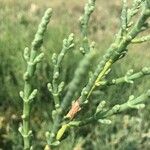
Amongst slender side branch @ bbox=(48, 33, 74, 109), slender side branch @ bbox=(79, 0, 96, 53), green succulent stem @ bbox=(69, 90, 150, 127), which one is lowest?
green succulent stem @ bbox=(69, 90, 150, 127)

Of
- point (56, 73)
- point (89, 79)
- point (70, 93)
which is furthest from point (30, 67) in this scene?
point (70, 93)

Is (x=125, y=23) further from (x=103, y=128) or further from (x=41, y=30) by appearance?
(x=103, y=128)

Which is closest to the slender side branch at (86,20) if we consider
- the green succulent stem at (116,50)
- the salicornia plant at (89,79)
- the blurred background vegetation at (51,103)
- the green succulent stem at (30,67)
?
the salicornia plant at (89,79)

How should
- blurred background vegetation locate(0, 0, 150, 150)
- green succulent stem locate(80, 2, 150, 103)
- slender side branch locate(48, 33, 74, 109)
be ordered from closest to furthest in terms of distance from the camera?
green succulent stem locate(80, 2, 150, 103) < slender side branch locate(48, 33, 74, 109) < blurred background vegetation locate(0, 0, 150, 150)

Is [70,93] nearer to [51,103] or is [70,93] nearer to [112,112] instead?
[112,112]

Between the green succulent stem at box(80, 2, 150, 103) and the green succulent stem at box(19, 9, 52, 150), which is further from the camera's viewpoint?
the green succulent stem at box(80, 2, 150, 103)

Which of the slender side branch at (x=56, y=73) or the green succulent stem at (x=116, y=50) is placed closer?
the green succulent stem at (x=116, y=50)

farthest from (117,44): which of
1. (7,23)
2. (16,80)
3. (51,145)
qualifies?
(7,23)

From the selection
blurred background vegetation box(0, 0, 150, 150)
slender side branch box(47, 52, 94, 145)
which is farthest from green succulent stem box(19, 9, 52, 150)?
blurred background vegetation box(0, 0, 150, 150)

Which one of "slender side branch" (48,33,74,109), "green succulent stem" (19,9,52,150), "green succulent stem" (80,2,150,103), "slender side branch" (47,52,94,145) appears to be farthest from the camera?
"slender side branch" (48,33,74,109)

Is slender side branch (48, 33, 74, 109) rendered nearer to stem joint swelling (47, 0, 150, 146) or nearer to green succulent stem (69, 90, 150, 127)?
stem joint swelling (47, 0, 150, 146)

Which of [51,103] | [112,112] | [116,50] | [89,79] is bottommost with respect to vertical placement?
[51,103]

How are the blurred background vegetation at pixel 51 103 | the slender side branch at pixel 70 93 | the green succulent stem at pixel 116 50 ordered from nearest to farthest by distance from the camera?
1. the slender side branch at pixel 70 93
2. the green succulent stem at pixel 116 50
3. the blurred background vegetation at pixel 51 103

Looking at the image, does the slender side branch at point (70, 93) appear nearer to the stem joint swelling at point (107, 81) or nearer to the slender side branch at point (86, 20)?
the stem joint swelling at point (107, 81)
